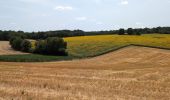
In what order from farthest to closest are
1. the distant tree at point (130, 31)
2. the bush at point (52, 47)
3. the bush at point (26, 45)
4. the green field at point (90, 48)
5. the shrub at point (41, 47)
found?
the distant tree at point (130, 31)
the bush at point (26, 45)
the shrub at point (41, 47)
the bush at point (52, 47)
the green field at point (90, 48)

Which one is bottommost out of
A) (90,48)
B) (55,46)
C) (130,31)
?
(90,48)

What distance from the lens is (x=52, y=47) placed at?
67000mm

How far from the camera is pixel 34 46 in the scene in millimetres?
72500

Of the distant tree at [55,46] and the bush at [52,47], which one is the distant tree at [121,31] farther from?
the distant tree at [55,46]

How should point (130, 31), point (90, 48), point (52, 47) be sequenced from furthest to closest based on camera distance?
1. point (130, 31)
2. point (52, 47)
3. point (90, 48)

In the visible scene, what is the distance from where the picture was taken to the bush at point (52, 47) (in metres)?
65.8

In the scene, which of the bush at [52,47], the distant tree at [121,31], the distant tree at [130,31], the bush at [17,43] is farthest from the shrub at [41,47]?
the distant tree at [130,31]

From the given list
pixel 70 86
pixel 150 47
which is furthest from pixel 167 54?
pixel 70 86

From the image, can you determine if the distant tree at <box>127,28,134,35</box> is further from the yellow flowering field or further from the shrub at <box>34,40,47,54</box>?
the shrub at <box>34,40,47,54</box>

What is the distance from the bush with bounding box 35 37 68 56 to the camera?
216 ft

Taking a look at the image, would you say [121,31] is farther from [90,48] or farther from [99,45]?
[90,48]

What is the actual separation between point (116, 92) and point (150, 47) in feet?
133

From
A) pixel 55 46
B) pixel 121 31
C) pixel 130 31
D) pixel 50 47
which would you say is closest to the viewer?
pixel 55 46

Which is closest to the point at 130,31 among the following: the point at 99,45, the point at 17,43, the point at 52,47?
the point at 99,45
